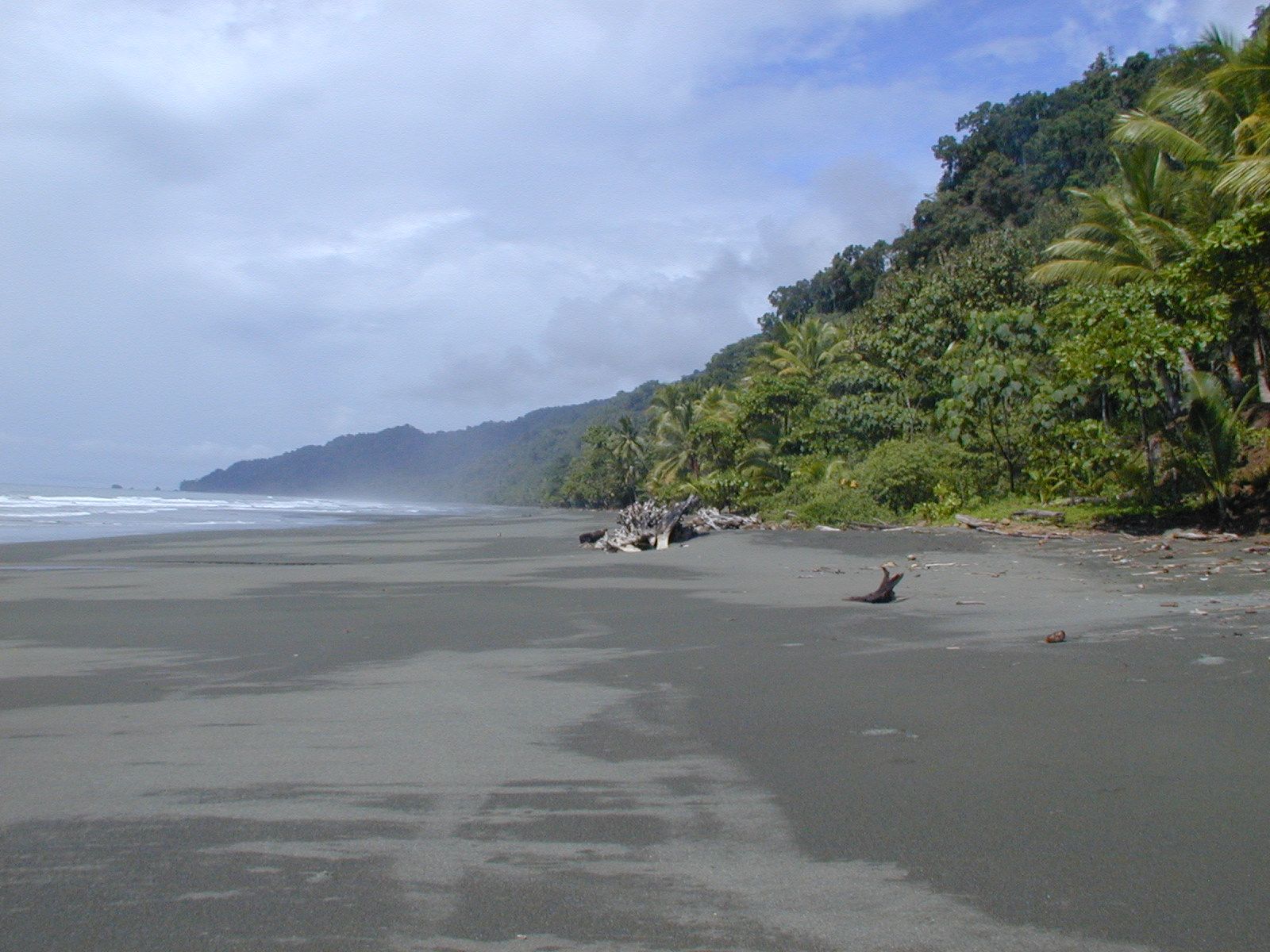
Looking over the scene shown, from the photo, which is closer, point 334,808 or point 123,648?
point 334,808

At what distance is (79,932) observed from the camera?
2.73 meters

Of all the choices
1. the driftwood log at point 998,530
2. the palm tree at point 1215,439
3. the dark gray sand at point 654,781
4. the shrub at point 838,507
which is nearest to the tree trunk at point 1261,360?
the palm tree at point 1215,439

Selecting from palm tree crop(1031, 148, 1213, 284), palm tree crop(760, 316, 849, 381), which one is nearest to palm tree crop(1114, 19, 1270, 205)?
palm tree crop(1031, 148, 1213, 284)

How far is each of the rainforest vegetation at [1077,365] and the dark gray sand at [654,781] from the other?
6.70 meters

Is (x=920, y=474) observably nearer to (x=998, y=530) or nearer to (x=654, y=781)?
(x=998, y=530)

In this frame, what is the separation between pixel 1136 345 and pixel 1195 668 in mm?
9471

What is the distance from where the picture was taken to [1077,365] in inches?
546

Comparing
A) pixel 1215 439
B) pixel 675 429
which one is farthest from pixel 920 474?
pixel 675 429

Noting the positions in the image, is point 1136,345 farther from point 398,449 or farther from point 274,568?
point 398,449

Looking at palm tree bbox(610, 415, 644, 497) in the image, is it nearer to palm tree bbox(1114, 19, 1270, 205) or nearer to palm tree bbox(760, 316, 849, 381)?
palm tree bbox(760, 316, 849, 381)

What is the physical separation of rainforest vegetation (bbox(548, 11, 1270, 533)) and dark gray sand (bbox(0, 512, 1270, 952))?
264 inches

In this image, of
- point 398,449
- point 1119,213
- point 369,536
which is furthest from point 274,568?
point 398,449

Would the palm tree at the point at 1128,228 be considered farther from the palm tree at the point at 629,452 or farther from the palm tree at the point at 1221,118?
the palm tree at the point at 629,452

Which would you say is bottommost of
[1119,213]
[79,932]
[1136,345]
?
[79,932]
